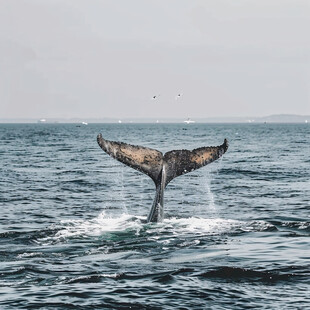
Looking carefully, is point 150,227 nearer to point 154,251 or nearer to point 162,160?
point 162,160

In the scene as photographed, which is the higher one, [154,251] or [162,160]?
[162,160]

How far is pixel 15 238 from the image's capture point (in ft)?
47.1

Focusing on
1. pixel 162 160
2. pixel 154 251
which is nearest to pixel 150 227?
pixel 162 160

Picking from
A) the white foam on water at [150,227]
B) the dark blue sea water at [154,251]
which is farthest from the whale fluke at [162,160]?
the dark blue sea water at [154,251]

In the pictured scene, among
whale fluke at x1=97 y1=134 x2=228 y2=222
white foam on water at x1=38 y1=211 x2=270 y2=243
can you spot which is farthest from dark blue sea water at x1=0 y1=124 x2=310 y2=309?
whale fluke at x1=97 y1=134 x2=228 y2=222

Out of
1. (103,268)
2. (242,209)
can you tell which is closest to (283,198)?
(242,209)

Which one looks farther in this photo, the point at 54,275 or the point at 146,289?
the point at 54,275

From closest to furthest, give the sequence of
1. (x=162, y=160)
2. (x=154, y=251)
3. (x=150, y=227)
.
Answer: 1. (x=154, y=251)
2. (x=162, y=160)
3. (x=150, y=227)

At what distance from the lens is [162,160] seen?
13.9m

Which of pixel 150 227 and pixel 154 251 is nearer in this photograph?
pixel 154 251

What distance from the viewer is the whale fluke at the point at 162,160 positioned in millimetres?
13445

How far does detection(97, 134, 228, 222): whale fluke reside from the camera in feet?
44.1

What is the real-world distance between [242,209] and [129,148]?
22.8 ft

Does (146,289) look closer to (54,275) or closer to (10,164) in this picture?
(54,275)
